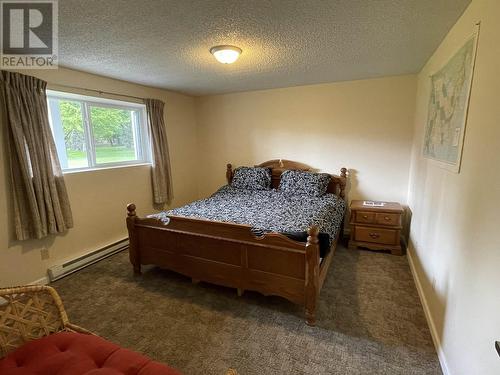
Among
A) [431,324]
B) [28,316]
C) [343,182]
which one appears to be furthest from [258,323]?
[343,182]

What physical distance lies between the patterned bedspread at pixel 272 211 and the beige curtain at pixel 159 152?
89cm

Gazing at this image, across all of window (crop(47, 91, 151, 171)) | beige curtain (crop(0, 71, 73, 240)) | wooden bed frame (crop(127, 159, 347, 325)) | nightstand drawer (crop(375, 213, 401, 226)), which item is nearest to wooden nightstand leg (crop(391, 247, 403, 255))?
nightstand drawer (crop(375, 213, 401, 226))

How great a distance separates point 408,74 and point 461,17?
162cm

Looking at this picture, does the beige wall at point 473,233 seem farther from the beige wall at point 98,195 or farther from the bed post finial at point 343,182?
the beige wall at point 98,195

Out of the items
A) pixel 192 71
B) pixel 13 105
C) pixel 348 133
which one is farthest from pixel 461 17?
pixel 13 105

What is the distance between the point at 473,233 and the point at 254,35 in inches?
73.4

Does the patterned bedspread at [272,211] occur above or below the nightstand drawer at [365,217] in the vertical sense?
above

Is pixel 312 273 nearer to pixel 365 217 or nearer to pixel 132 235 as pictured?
pixel 365 217

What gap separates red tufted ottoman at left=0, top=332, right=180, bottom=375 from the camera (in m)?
0.98

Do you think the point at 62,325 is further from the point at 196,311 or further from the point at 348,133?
the point at 348,133

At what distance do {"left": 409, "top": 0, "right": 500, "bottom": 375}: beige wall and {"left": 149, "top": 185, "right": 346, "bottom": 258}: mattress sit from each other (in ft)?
2.66

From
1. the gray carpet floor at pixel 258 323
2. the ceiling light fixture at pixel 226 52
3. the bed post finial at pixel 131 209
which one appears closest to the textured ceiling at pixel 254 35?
the ceiling light fixture at pixel 226 52

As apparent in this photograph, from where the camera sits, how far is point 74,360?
3.35ft

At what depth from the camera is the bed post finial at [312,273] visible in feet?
5.89
